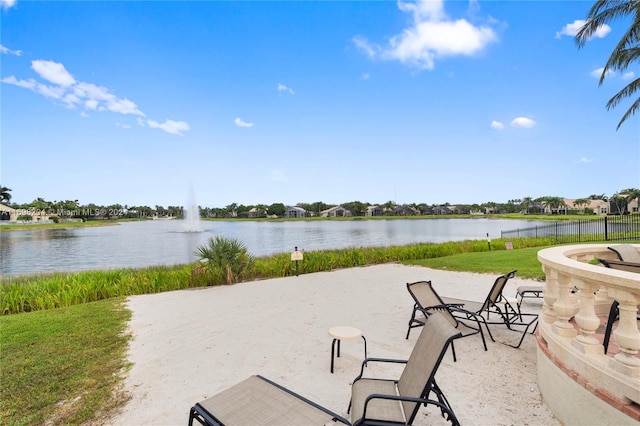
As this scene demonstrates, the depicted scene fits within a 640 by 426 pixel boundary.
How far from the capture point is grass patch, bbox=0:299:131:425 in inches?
114

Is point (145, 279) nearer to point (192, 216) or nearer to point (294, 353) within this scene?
point (294, 353)

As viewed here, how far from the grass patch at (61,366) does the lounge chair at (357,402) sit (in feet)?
4.95

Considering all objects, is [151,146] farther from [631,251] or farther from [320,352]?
[631,251]

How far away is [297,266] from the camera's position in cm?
1022

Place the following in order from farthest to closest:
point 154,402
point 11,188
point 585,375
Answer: point 11,188
point 154,402
point 585,375

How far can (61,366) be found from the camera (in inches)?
147

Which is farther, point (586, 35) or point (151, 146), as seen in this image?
point (151, 146)

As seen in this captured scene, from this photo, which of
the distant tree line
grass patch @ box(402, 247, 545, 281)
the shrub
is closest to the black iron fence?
grass patch @ box(402, 247, 545, 281)

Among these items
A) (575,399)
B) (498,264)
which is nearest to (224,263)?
(575,399)

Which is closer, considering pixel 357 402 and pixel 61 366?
pixel 357 402

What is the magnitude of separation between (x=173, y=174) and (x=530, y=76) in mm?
43022

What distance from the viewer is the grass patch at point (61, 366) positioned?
114 inches

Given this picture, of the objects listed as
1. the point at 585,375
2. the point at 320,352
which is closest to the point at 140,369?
the point at 320,352

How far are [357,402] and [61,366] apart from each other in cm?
376
